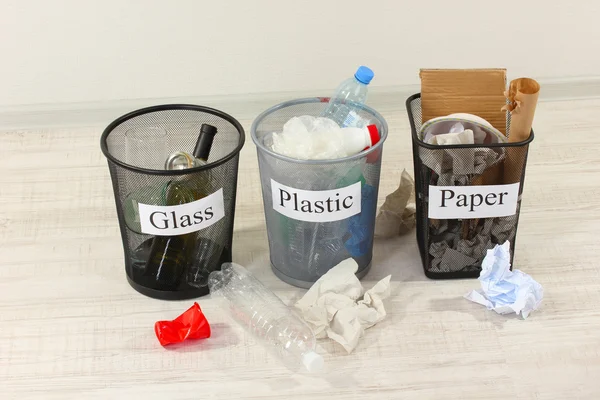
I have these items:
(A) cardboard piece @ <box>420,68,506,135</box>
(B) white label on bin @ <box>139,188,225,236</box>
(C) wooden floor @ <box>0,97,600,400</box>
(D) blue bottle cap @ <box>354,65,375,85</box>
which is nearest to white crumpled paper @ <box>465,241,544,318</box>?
(C) wooden floor @ <box>0,97,600,400</box>

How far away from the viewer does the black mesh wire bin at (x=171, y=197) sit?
4.56 feet

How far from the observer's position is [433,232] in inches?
58.5

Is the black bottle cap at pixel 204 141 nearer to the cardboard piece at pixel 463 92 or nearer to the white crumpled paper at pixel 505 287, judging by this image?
the cardboard piece at pixel 463 92

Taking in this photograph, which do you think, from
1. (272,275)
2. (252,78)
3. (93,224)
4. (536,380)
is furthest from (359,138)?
(252,78)

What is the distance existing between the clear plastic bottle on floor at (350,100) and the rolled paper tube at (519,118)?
0.73ft

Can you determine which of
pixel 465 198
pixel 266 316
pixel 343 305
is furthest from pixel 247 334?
pixel 465 198

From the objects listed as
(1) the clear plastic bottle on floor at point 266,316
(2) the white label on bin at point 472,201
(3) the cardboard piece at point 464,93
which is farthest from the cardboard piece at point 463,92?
(1) the clear plastic bottle on floor at point 266,316

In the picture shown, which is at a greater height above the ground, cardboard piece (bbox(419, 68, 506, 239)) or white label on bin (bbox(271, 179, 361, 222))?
cardboard piece (bbox(419, 68, 506, 239))

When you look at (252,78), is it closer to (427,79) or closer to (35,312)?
(427,79)

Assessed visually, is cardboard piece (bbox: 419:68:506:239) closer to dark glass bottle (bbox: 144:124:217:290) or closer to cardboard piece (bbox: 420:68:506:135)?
cardboard piece (bbox: 420:68:506:135)

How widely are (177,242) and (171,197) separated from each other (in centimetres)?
10

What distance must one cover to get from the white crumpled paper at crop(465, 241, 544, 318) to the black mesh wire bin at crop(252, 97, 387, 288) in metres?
0.20

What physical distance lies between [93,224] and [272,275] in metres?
0.36

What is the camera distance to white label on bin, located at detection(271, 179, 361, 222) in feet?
4.59
